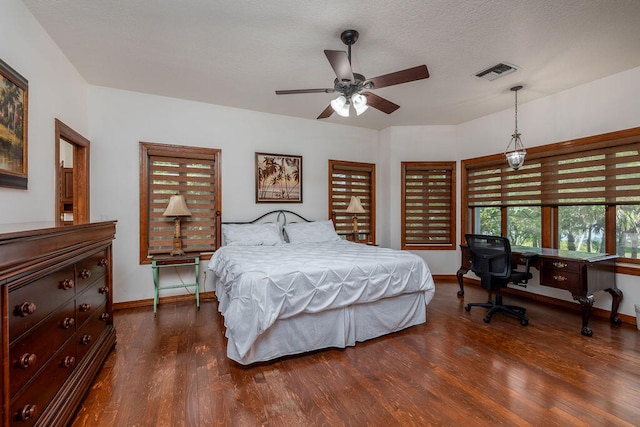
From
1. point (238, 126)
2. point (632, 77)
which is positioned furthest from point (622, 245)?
point (238, 126)

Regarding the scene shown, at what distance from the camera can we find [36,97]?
7.76 feet

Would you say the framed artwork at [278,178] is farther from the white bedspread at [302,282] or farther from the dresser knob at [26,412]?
the dresser knob at [26,412]

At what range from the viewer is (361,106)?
2.63 metres

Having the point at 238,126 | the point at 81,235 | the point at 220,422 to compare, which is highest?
the point at 238,126

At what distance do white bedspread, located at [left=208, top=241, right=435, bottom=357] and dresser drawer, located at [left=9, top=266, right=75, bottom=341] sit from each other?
41.2 inches

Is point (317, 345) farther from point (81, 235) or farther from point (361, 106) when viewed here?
point (361, 106)

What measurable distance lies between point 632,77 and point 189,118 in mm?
5236

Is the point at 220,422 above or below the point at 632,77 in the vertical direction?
below

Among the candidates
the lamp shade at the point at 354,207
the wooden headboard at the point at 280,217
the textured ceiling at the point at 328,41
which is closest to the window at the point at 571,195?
the textured ceiling at the point at 328,41

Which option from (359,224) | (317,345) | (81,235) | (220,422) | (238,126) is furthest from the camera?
(359,224)

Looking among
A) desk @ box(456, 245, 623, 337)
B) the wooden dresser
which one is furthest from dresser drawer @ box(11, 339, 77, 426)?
desk @ box(456, 245, 623, 337)

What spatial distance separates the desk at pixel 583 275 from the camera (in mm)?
2922

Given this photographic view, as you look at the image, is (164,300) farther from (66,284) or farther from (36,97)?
(36,97)

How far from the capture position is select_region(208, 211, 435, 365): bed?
88.6 inches
